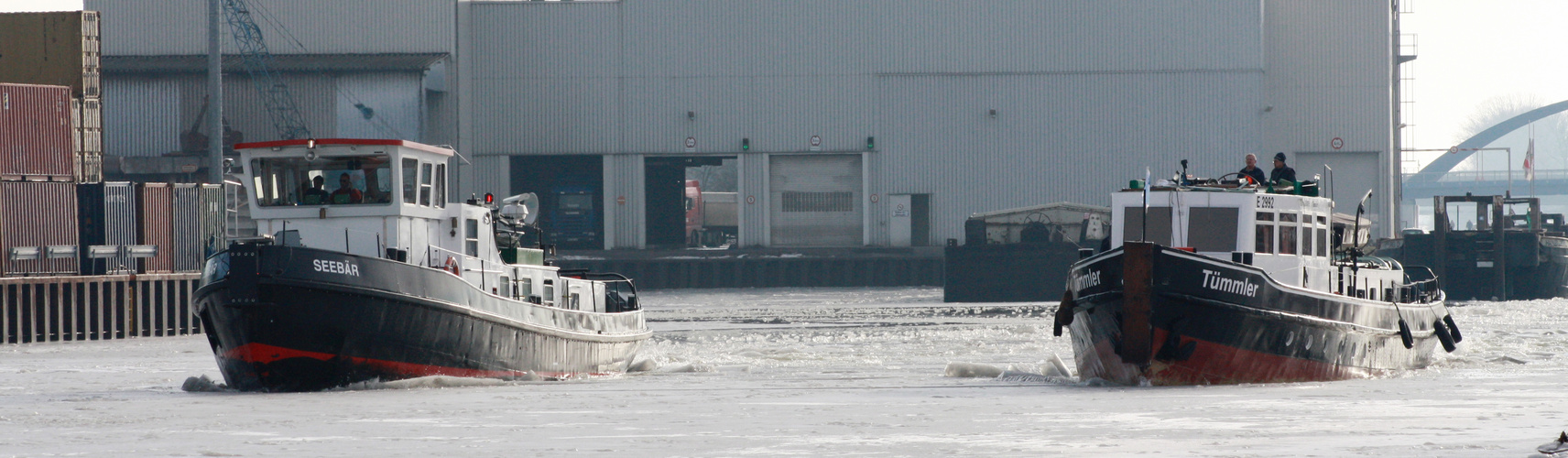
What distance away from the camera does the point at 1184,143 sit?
5747cm

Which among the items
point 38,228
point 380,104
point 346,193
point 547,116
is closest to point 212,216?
point 38,228

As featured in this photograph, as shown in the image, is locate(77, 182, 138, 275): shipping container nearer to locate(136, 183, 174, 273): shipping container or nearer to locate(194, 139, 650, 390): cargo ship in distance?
locate(136, 183, 174, 273): shipping container

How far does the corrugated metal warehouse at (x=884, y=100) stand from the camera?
57.4 metres

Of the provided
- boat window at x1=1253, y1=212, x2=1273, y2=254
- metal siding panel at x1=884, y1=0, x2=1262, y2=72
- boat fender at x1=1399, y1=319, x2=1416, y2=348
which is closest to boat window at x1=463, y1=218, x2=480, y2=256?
boat window at x1=1253, y1=212, x2=1273, y2=254

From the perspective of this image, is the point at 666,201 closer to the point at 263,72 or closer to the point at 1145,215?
the point at 263,72

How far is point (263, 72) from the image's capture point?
5322 centimetres

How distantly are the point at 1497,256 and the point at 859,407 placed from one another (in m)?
39.7

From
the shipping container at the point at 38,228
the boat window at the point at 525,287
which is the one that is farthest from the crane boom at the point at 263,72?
the boat window at the point at 525,287

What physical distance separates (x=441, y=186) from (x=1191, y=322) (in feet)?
28.3

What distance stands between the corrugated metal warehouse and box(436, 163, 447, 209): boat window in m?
37.9

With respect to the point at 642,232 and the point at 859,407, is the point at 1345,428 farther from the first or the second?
the point at 642,232

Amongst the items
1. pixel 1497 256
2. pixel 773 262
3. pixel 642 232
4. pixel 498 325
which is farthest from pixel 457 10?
pixel 498 325

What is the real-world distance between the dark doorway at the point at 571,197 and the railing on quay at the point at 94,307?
28.0 metres

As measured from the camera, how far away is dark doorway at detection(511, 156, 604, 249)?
2365 inches
